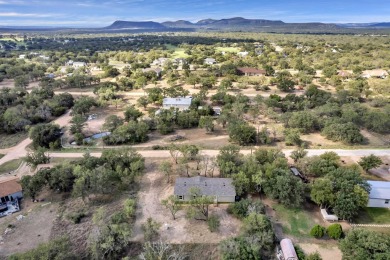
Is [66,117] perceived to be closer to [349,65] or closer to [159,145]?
[159,145]

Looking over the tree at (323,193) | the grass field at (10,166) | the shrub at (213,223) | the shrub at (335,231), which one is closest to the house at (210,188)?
the shrub at (213,223)

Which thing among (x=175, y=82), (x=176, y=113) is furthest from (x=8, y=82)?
(x=176, y=113)

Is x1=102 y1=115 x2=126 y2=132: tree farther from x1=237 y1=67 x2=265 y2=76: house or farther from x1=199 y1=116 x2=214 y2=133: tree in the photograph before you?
x1=237 y1=67 x2=265 y2=76: house

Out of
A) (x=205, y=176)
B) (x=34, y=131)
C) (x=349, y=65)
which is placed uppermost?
(x=349, y=65)

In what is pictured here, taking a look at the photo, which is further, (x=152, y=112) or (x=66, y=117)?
(x=66, y=117)

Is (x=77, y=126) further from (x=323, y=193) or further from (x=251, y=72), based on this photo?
(x=251, y=72)

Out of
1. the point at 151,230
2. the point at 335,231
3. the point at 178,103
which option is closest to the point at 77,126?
the point at 178,103

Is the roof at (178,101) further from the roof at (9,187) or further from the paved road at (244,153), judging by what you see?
the roof at (9,187)
